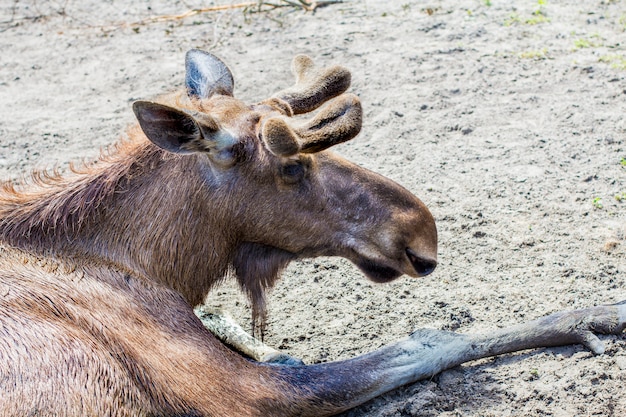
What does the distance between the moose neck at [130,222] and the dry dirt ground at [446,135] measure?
1.06 meters

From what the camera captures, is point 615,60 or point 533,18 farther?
point 533,18

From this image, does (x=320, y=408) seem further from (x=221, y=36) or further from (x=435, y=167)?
(x=221, y=36)

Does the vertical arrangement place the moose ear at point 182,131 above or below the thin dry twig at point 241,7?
above

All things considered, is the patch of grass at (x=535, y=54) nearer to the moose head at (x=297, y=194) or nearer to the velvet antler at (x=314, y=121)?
the velvet antler at (x=314, y=121)

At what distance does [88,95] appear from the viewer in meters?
8.20

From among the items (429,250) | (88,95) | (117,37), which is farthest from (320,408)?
(117,37)

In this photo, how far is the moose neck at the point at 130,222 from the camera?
4.19 meters

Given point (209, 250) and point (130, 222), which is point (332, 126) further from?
point (130, 222)

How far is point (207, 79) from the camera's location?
4.61 m

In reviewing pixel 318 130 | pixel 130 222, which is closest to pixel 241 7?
pixel 130 222

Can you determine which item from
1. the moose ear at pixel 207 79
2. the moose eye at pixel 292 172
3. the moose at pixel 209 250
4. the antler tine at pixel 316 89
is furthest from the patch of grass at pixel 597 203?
the moose ear at pixel 207 79

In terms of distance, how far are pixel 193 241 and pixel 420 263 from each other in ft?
3.84

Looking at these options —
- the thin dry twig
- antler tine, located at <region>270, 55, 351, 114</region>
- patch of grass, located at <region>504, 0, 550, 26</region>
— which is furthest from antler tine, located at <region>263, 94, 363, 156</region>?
the thin dry twig

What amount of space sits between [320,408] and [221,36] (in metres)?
5.85
